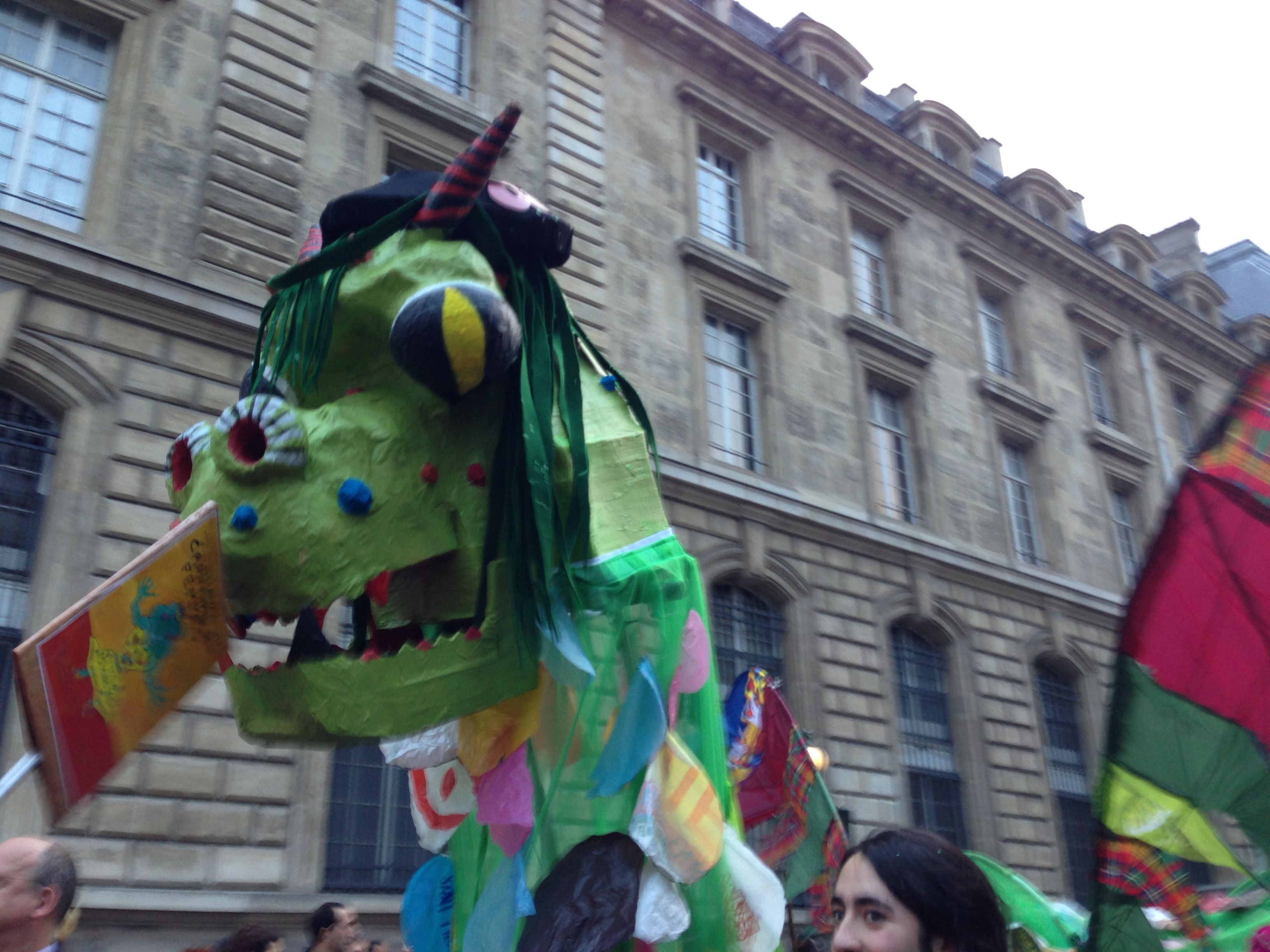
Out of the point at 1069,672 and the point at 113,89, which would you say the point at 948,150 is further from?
the point at 113,89

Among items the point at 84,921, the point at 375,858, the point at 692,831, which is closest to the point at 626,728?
the point at 692,831

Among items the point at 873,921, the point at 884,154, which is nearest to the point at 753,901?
the point at 873,921

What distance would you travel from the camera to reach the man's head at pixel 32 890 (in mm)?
2488

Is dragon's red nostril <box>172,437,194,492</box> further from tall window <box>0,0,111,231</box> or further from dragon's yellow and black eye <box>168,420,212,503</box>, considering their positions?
tall window <box>0,0,111,231</box>

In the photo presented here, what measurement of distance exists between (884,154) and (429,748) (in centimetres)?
1618

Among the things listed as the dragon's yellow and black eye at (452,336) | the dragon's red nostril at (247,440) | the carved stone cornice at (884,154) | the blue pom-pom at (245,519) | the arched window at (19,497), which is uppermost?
the carved stone cornice at (884,154)

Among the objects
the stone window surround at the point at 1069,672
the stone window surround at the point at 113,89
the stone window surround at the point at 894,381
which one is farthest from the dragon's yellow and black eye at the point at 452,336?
the stone window surround at the point at 1069,672

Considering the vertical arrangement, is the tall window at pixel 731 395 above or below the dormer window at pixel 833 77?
below

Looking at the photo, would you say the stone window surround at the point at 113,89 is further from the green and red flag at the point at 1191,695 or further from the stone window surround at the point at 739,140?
the green and red flag at the point at 1191,695

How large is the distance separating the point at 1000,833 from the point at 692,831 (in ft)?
43.5

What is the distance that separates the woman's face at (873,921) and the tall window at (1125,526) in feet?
62.5

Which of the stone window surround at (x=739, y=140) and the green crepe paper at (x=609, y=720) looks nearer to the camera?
the green crepe paper at (x=609, y=720)

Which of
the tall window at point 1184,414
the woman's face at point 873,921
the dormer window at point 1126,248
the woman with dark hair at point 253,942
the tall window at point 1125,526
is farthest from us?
the dormer window at point 1126,248

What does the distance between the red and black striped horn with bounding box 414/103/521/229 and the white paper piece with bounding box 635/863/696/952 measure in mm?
1732
